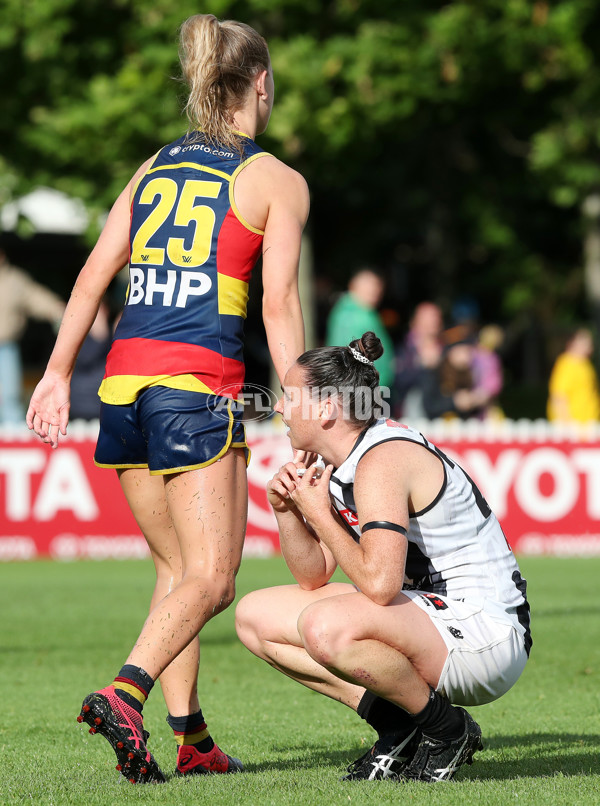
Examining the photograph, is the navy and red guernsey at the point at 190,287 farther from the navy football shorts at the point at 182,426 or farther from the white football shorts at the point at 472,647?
the white football shorts at the point at 472,647

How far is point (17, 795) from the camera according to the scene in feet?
12.6

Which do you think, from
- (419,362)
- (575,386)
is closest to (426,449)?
(419,362)

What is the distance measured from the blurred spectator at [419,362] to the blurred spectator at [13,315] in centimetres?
397

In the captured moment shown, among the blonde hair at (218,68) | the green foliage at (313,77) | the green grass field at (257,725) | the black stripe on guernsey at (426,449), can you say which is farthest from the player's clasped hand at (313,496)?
the green foliage at (313,77)

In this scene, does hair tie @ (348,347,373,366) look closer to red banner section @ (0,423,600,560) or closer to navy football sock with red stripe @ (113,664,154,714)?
navy football sock with red stripe @ (113,664,154,714)

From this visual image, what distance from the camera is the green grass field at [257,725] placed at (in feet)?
12.6

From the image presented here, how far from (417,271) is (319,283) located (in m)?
9.00

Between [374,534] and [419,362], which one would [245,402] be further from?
[419,362]

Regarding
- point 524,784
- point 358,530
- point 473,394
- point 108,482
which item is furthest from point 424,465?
point 473,394

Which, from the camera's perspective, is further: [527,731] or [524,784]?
[527,731]

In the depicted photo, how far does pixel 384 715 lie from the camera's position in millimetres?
4219

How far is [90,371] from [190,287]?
391 inches

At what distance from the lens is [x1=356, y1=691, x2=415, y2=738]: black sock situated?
4.18 metres

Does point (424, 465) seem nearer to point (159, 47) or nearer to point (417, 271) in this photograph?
point (159, 47)
